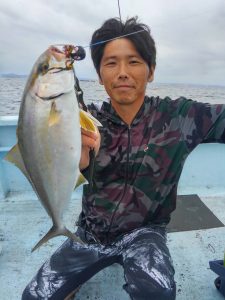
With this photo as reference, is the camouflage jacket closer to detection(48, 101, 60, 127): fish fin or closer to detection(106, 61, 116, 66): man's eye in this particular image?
detection(106, 61, 116, 66): man's eye

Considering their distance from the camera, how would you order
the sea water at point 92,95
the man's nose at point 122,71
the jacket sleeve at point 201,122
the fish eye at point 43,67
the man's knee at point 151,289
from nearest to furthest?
the fish eye at point 43,67
the man's knee at point 151,289
the man's nose at point 122,71
the jacket sleeve at point 201,122
the sea water at point 92,95

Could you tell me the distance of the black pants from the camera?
7.38 feet

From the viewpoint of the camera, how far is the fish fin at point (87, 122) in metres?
1.92

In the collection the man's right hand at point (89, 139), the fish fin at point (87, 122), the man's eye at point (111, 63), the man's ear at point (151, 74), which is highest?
the man's eye at point (111, 63)

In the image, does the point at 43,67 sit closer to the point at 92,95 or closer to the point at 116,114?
the point at 116,114

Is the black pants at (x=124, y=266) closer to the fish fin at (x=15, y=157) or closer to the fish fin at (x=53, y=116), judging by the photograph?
the fish fin at (x=15, y=157)

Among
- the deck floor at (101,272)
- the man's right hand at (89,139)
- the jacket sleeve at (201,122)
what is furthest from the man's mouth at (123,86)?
the deck floor at (101,272)

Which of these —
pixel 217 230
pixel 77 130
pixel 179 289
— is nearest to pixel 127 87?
pixel 77 130

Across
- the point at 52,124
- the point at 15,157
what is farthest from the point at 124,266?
the point at 52,124

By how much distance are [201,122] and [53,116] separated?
1.31 metres

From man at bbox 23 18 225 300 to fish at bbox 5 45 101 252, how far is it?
769mm

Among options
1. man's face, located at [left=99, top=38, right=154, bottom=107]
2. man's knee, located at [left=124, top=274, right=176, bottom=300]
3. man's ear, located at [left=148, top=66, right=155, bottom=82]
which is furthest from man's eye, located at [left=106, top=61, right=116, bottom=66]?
man's knee, located at [left=124, top=274, right=176, bottom=300]

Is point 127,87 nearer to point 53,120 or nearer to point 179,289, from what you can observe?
point 53,120

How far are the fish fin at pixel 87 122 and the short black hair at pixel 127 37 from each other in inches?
34.4
